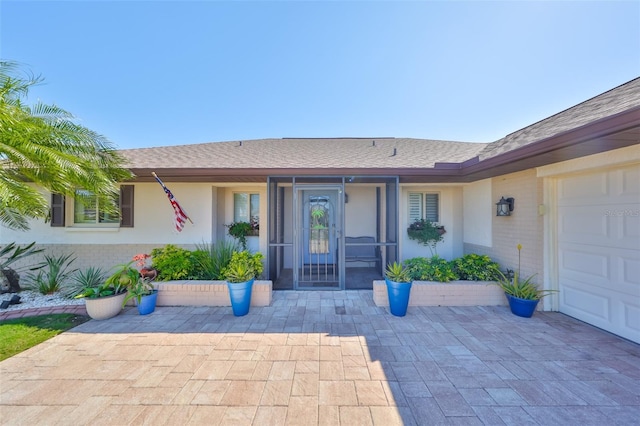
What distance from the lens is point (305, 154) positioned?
7109 millimetres

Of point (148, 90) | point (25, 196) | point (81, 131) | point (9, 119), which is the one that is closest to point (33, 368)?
point (25, 196)

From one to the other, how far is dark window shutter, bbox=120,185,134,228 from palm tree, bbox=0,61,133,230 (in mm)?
1340

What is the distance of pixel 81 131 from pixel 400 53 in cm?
753

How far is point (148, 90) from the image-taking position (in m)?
7.93

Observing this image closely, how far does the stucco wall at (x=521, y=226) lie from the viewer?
4.51 metres

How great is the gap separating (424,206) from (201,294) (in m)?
6.13

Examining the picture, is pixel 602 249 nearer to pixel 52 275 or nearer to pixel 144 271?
pixel 144 271

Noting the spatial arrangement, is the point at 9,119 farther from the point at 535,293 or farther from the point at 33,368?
the point at 535,293

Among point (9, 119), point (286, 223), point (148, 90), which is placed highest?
point (148, 90)

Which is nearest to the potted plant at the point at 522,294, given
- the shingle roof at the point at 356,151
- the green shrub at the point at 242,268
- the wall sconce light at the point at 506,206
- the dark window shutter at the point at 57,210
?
the wall sconce light at the point at 506,206

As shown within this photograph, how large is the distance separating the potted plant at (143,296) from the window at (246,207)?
2997mm

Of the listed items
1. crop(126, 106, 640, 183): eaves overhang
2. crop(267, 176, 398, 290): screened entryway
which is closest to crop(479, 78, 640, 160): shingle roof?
crop(126, 106, 640, 183): eaves overhang

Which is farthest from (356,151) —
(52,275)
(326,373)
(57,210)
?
(52,275)

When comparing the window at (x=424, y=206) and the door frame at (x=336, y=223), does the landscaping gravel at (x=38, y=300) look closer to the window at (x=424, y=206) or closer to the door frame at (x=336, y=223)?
the door frame at (x=336, y=223)
